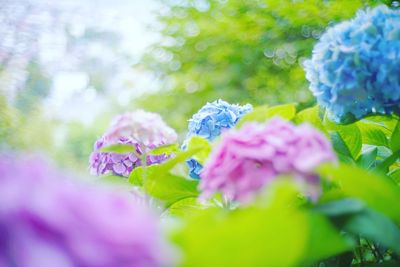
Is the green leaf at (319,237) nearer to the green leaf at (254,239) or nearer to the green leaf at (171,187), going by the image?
the green leaf at (254,239)

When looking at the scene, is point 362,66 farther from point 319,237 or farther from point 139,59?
point 139,59

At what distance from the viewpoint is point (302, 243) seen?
25cm

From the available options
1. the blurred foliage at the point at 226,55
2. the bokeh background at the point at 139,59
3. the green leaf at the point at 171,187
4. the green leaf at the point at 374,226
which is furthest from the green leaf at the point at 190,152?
the blurred foliage at the point at 226,55

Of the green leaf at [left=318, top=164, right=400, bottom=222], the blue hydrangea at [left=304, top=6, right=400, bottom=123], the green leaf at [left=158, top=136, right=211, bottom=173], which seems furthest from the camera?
the blue hydrangea at [left=304, top=6, right=400, bottom=123]

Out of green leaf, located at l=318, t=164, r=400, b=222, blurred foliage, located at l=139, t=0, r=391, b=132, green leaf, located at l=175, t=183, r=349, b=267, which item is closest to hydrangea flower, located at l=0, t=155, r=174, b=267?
green leaf, located at l=175, t=183, r=349, b=267

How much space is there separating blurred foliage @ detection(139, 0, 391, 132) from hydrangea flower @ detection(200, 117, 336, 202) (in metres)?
2.39

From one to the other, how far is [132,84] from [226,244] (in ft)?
14.7

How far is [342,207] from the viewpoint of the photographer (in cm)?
37

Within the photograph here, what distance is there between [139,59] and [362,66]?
11.5ft

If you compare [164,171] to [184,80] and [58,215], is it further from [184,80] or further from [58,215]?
[184,80]

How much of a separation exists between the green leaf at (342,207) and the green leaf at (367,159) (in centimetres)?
24

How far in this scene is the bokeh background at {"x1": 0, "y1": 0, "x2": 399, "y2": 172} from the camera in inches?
123

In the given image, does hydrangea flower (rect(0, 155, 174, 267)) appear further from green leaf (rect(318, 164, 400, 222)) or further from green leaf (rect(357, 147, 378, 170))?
green leaf (rect(357, 147, 378, 170))

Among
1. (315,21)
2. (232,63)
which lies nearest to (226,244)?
(315,21)
